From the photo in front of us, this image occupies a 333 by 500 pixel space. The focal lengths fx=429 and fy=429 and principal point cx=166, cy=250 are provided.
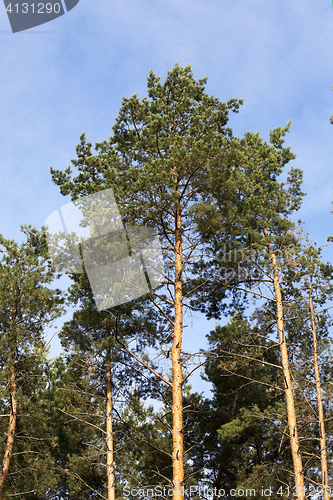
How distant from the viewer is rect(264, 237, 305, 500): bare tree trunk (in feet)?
33.6

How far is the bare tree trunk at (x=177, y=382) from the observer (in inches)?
346

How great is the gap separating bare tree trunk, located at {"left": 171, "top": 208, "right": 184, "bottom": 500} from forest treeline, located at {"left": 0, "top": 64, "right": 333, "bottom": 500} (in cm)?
6

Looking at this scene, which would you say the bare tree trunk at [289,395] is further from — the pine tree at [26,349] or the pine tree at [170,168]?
the pine tree at [26,349]

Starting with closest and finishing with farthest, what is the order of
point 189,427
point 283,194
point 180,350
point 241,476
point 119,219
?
point 180,350 → point 119,219 → point 283,194 → point 241,476 → point 189,427

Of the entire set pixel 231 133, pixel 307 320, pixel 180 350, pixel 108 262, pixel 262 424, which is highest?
pixel 231 133

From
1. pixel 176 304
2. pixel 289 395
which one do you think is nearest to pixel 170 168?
pixel 176 304

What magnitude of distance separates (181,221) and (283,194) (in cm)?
328

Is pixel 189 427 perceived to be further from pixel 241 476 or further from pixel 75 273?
pixel 75 273

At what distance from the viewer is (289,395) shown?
11.1 meters

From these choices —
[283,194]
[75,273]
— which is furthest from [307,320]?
[75,273]

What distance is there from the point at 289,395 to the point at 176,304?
3.83 metres

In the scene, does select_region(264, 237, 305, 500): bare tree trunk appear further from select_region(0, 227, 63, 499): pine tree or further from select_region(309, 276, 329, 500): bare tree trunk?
select_region(0, 227, 63, 499): pine tree

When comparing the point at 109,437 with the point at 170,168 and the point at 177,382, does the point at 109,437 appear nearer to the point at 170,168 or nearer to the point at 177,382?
the point at 177,382

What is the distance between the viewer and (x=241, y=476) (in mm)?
13680
